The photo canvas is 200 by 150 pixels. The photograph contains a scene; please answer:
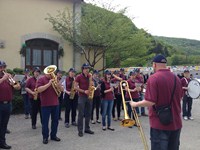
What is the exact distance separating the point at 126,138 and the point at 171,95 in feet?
13.2

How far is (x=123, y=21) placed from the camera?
1830 centimetres

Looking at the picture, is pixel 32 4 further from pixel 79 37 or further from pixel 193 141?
pixel 193 141

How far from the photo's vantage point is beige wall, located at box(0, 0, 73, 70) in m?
15.9

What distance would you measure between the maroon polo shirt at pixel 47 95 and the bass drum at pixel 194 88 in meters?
5.67

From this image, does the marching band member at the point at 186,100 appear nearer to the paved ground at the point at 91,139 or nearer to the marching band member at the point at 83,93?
the paved ground at the point at 91,139

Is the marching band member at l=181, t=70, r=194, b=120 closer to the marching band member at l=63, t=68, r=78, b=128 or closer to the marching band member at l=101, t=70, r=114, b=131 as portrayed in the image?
the marching band member at l=101, t=70, r=114, b=131

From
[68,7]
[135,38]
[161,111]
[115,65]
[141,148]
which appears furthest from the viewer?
[115,65]

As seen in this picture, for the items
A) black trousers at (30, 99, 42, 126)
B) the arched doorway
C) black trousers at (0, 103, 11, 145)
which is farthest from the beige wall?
black trousers at (0, 103, 11, 145)

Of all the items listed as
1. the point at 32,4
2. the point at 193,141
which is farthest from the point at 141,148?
the point at 32,4

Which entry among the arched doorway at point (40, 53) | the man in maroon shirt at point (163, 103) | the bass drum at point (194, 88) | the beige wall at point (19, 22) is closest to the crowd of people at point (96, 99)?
the man in maroon shirt at point (163, 103)

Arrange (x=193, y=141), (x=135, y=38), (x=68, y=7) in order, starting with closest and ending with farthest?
1. (x=193, y=141)
2. (x=68, y=7)
3. (x=135, y=38)

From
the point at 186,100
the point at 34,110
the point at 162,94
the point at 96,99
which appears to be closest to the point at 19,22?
the point at 96,99

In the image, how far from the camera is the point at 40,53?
1767 centimetres

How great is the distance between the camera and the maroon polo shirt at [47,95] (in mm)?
7297
